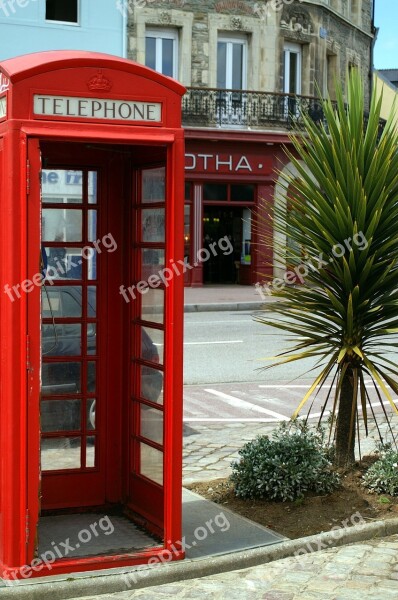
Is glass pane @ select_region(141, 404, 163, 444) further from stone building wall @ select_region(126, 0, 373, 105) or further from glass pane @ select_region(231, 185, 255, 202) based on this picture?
glass pane @ select_region(231, 185, 255, 202)

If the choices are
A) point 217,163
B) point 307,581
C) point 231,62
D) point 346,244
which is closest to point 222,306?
point 217,163

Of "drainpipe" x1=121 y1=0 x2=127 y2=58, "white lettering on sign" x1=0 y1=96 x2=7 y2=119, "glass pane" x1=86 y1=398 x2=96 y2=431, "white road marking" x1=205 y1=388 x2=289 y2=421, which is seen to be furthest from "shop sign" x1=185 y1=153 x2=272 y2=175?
"white lettering on sign" x1=0 y1=96 x2=7 y2=119

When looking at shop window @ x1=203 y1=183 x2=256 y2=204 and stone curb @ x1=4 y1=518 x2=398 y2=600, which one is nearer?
stone curb @ x1=4 y1=518 x2=398 y2=600

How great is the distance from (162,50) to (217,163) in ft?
12.3

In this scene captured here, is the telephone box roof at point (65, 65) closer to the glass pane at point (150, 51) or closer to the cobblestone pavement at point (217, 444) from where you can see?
the cobblestone pavement at point (217, 444)

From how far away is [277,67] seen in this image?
30.9 metres

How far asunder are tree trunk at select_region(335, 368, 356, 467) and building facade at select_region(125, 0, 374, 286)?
21416 millimetres

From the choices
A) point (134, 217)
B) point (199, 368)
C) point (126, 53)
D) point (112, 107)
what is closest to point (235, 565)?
point (134, 217)

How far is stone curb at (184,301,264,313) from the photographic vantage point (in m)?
24.5

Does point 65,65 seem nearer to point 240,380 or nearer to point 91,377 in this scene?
point 91,377

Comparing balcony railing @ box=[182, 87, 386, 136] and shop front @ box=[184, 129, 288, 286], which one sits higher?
balcony railing @ box=[182, 87, 386, 136]

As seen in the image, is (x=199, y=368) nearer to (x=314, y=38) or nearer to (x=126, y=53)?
(x=126, y=53)

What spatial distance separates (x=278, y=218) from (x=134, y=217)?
142 cm

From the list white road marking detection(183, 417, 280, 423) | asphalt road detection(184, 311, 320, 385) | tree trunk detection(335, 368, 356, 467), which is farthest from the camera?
asphalt road detection(184, 311, 320, 385)
